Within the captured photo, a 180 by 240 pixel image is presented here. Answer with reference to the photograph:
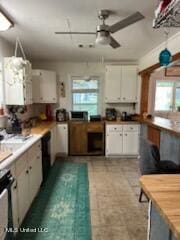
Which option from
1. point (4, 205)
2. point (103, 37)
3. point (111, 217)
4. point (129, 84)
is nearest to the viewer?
point (4, 205)

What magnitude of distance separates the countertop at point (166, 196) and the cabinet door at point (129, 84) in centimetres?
406

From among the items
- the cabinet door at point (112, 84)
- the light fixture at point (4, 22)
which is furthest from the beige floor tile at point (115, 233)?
the cabinet door at point (112, 84)

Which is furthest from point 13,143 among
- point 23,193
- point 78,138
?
point 78,138

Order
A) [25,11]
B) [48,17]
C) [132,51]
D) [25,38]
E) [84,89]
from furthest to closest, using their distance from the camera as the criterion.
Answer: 1. [84,89]
2. [132,51]
3. [25,38]
4. [48,17]
5. [25,11]

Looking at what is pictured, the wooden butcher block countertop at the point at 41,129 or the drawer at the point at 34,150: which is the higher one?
the wooden butcher block countertop at the point at 41,129

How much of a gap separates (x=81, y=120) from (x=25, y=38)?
251 centimetres

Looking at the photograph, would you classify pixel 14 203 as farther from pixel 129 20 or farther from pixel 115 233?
pixel 129 20

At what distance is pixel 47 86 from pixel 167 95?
13.4 ft

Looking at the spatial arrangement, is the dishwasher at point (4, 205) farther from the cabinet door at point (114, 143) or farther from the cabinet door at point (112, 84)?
the cabinet door at point (112, 84)

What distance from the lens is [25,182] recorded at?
98.5 inches

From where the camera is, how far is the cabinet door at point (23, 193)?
7.48ft

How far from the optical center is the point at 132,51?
4.39m

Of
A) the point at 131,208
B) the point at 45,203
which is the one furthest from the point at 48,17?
the point at 131,208

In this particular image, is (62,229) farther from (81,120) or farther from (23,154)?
(81,120)
